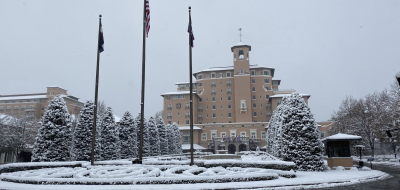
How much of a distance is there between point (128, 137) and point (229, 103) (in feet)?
131

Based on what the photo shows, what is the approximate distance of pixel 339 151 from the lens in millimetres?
21609

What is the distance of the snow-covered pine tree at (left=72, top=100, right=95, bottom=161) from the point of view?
84.7 feet

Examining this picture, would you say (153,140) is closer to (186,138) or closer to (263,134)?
(186,138)

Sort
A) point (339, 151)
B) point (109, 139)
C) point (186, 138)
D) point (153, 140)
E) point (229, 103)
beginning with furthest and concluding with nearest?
point (229, 103)
point (186, 138)
point (153, 140)
point (109, 139)
point (339, 151)

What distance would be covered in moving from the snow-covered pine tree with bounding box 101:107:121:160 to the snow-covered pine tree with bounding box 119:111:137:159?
2.71 meters

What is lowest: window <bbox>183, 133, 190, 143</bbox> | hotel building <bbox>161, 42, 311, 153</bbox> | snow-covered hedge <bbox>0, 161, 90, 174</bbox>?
snow-covered hedge <bbox>0, 161, 90, 174</bbox>

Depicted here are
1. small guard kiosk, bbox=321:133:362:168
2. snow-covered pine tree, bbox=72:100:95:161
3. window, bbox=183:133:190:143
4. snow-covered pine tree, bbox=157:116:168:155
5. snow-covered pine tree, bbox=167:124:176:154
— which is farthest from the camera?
window, bbox=183:133:190:143

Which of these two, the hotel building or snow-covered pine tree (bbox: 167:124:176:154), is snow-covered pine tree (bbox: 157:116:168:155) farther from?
the hotel building

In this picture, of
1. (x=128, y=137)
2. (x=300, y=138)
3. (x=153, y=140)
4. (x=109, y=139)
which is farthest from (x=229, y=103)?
(x=300, y=138)

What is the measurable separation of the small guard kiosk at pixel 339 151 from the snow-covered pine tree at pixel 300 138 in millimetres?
1956

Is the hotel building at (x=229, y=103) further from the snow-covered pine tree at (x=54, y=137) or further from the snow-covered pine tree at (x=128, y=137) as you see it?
the snow-covered pine tree at (x=54, y=137)

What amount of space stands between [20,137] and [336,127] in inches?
2117

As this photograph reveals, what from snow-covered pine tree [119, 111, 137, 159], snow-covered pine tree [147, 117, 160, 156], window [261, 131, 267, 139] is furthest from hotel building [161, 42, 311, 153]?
snow-covered pine tree [119, 111, 137, 159]

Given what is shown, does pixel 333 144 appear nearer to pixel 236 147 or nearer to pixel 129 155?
pixel 129 155
